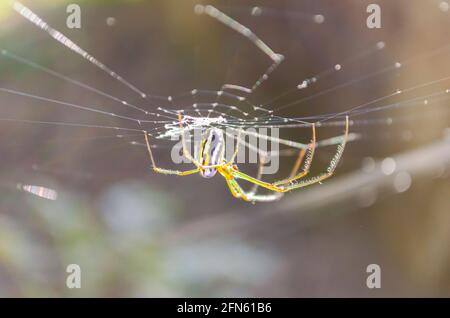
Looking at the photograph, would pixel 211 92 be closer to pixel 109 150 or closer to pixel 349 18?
pixel 109 150

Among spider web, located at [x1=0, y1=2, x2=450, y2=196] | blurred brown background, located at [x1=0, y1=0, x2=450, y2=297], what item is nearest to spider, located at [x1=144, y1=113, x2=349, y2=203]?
spider web, located at [x1=0, y1=2, x2=450, y2=196]

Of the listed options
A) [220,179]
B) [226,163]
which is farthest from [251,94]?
[226,163]

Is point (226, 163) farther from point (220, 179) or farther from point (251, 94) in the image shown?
point (220, 179)

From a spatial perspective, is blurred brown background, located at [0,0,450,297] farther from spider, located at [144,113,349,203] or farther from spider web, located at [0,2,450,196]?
spider, located at [144,113,349,203]

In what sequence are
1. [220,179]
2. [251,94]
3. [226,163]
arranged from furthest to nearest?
[220,179] → [251,94] → [226,163]

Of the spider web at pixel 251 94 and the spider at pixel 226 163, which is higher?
the spider web at pixel 251 94

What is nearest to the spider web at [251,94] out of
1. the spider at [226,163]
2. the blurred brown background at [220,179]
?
the blurred brown background at [220,179]

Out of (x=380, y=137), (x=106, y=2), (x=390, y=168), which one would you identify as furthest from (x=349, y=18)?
(x=106, y=2)

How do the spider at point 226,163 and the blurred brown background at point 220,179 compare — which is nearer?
the spider at point 226,163

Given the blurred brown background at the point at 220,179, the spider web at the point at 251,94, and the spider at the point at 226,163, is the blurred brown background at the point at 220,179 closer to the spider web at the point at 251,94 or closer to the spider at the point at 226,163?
the spider web at the point at 251,94
